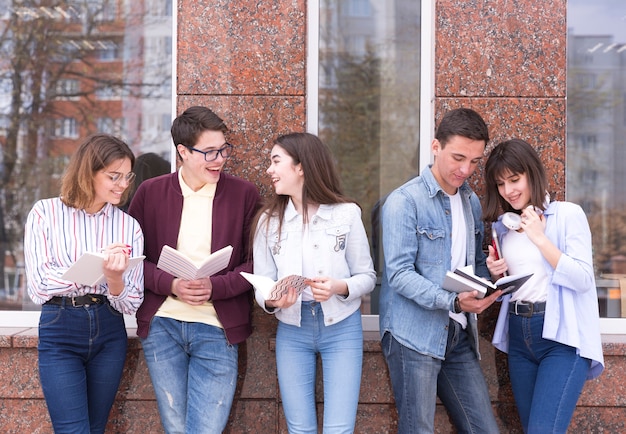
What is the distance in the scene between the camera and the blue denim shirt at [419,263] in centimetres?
348

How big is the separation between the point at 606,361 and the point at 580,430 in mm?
452

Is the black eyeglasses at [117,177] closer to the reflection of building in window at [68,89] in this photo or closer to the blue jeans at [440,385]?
the blue jeans at [440,385]

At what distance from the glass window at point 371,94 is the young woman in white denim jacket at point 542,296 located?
1.38 metres


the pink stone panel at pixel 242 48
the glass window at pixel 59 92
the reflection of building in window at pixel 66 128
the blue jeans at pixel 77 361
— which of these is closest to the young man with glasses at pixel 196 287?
the blue jeans at pixel 77 361

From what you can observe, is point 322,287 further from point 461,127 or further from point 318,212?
point 461,127

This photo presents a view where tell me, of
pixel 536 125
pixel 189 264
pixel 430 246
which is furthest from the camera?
pixel 536 125

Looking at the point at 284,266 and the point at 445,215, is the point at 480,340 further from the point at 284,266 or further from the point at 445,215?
the point at 284,266

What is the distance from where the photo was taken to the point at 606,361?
425cm

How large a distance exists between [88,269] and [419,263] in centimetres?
160

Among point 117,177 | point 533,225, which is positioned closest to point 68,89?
point 117,177

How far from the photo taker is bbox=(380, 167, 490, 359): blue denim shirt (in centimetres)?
348

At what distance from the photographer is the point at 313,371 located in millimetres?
3578

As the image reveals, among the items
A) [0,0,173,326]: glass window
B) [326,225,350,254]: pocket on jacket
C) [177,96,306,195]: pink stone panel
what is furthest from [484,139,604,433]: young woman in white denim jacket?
[0,0,173,326]: glass window

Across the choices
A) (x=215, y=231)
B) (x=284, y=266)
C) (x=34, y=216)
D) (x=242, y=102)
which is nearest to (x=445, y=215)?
(x=284, y=266)
